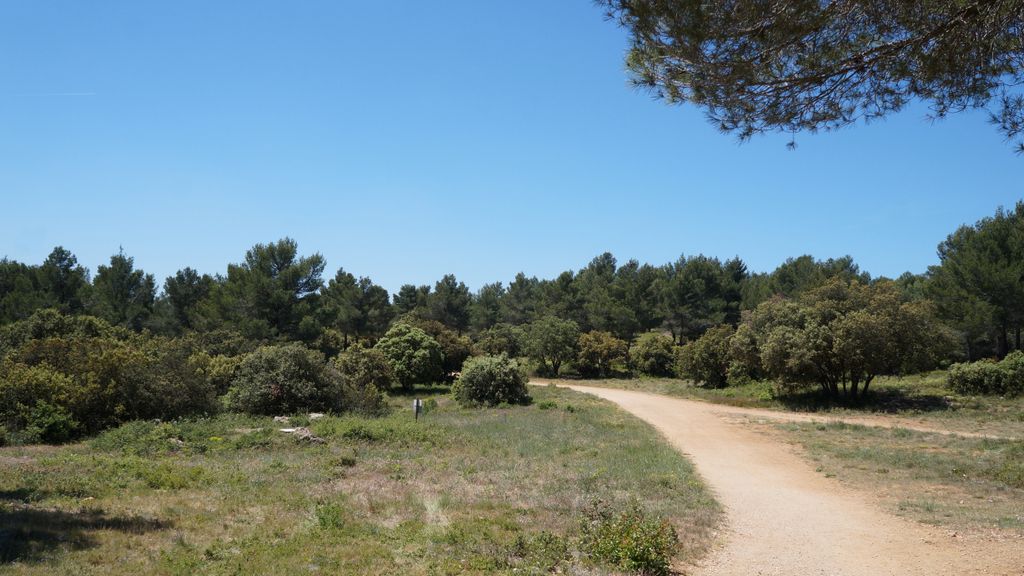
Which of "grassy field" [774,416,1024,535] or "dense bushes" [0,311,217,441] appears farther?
"dense bushes" [0,311,217,441]

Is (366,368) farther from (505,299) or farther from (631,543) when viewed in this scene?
(505,299)

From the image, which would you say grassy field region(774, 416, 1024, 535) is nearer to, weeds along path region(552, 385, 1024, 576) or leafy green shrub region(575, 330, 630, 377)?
weeds along path region(552, 385, 1024, 576)

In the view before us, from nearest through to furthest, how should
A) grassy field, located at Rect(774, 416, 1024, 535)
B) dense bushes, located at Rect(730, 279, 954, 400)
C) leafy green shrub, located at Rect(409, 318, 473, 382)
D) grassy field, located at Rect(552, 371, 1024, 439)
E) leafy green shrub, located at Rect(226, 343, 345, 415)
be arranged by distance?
grassy field, located at Rect(774, 416, 1024, 535), grassy field, located at Rect(552, 371, 1024, 439), leafy green shrub, located at Rect(226, 343, 345, 415), dense bushes, located at Rect(730, 279, 954, 400), leafy green shrub, located at Rect(409, 318, 473, 382)

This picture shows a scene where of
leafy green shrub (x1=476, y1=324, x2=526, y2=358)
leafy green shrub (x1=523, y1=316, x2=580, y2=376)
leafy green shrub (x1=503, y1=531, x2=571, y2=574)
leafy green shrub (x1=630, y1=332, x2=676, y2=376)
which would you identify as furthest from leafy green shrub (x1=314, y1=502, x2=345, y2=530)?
leafy green shrub (x1=476, y1=324, x2=526, y2=358)

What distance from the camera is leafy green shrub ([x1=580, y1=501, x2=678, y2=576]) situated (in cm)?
698

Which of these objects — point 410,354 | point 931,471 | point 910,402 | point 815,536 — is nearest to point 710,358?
point 910,402

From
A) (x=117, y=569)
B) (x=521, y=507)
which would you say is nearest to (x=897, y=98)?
(x=521, y=507)

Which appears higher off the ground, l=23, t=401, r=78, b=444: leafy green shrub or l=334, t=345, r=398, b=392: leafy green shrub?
l=334, t=345, r=398, b=392: leafy green shrub

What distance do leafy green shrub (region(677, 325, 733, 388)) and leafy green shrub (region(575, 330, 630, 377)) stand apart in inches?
472

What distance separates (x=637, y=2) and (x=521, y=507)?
792 cm

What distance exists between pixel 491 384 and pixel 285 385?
36.5 ft

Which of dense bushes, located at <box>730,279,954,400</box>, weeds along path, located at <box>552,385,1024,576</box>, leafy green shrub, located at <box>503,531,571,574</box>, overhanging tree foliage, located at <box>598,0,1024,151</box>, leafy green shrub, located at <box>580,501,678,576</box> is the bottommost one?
weeds along path, located at <box>552,385,1024,576</box>

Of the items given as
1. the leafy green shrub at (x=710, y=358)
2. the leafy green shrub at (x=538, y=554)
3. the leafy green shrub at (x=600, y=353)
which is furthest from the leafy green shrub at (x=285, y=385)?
the leafy green shrub at (x=600, y=353)

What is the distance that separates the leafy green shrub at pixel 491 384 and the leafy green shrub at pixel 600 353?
21730 millimetres
